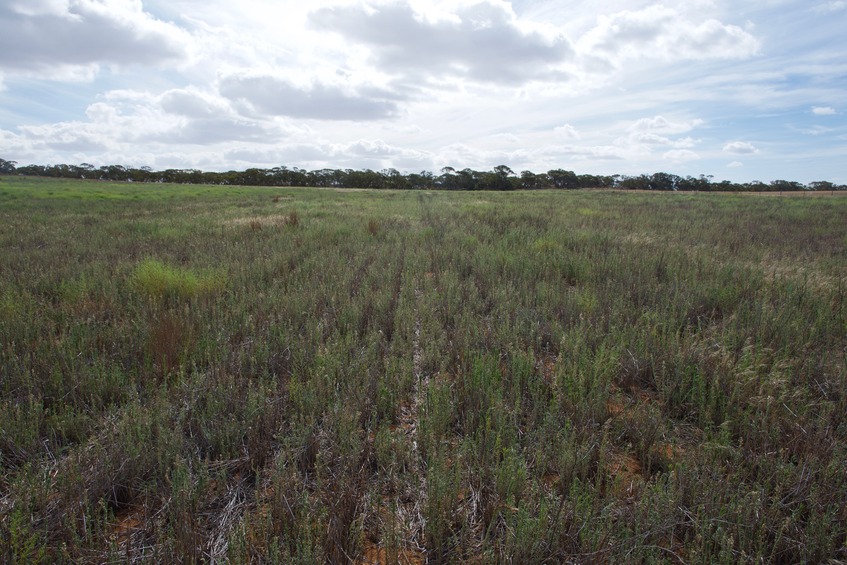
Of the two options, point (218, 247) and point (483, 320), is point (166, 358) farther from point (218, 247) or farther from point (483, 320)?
point (218, 247)

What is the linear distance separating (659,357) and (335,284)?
4.11m

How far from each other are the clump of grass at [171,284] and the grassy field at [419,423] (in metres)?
0.04

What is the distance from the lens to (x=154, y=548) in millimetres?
1736

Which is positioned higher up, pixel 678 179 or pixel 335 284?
pixel 678 179

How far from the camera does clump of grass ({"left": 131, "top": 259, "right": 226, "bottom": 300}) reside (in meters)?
5.34

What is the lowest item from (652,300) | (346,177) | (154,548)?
(154,548)

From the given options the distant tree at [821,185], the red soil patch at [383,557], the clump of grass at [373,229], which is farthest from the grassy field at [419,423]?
the distant tree at [821,185]

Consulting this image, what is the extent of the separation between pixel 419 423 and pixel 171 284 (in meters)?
4.38

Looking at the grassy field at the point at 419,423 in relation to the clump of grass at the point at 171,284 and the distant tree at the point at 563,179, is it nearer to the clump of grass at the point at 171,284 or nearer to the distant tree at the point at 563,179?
the clump of grass at the point at 171,284

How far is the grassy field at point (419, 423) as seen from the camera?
1867mm

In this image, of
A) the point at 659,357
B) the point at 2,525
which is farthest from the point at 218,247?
the point at 659,357

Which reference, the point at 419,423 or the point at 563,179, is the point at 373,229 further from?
the point at 563,179

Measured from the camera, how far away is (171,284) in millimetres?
5445

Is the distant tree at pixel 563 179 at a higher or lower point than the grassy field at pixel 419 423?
higher
